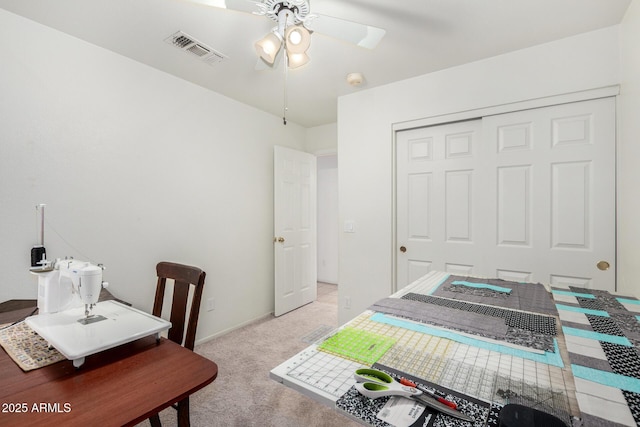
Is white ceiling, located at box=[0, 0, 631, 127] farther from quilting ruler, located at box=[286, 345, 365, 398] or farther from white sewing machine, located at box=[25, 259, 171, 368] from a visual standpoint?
quilting ruler, located at box=[286, 345, 365, 398]

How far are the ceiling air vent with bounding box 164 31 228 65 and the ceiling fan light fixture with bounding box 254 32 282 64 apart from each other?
2.72ft

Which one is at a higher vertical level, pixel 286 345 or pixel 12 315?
pixel 12 315

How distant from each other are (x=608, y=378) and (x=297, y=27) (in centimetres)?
160

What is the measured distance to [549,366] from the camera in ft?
2.35

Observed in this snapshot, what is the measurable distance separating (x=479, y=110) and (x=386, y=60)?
843 mm

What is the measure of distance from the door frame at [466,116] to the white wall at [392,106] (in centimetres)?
3

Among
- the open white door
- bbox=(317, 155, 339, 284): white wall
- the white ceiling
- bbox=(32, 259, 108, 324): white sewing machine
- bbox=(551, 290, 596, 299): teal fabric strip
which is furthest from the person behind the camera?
bbox=(317, 155, 339, 284): white wall

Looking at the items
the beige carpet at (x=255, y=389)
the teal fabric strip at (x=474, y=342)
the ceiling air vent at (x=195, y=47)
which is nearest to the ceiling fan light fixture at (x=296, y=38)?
the ceiling air vent at (x=195, y=47)

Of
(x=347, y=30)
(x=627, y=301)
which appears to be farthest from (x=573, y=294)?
(x=347, y=30)

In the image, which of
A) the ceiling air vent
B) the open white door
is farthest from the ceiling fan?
the open white door

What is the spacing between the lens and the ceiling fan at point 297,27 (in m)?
1.33

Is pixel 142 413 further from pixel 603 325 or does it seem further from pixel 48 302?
pixel 603 325

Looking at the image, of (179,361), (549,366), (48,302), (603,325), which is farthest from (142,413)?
(603,325)

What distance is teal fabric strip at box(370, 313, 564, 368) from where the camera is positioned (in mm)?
750
